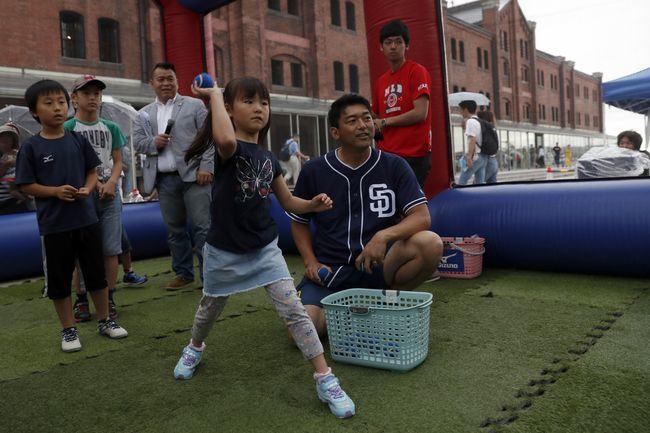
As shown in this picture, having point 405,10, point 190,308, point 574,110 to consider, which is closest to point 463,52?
point 574,110

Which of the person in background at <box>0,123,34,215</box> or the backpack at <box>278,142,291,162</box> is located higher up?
the backpack at <box>278,142,291,162</box>

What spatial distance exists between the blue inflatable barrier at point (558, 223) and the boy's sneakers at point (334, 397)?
284 centimetres

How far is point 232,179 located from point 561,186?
3217mm

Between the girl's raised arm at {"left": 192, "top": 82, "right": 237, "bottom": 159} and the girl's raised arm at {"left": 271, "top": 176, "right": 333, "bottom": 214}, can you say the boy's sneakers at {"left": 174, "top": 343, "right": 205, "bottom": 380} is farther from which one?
the girl's raised arm at {"left": 192, "top": 82, "right": 237, "bottom": 159}

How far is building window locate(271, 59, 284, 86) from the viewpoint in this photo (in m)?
22.0

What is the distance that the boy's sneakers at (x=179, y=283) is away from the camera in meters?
4.70

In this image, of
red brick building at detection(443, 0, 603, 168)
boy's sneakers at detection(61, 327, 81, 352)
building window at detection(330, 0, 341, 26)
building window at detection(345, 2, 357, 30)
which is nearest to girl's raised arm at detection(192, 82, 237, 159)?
boy's sneakers at detection(61, 327, 81, 352)

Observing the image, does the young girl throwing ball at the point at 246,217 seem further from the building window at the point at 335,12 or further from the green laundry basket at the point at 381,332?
the building window at the point at 335,12

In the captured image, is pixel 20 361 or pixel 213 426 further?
pixel 20 361

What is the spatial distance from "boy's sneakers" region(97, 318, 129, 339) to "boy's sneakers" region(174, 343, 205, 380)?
822mm

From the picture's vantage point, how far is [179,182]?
4582 millimetres

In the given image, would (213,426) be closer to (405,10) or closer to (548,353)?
(548,353)

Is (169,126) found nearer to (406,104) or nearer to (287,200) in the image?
(406,104)

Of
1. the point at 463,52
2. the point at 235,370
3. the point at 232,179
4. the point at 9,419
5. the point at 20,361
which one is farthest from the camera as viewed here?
the point at 463,52
